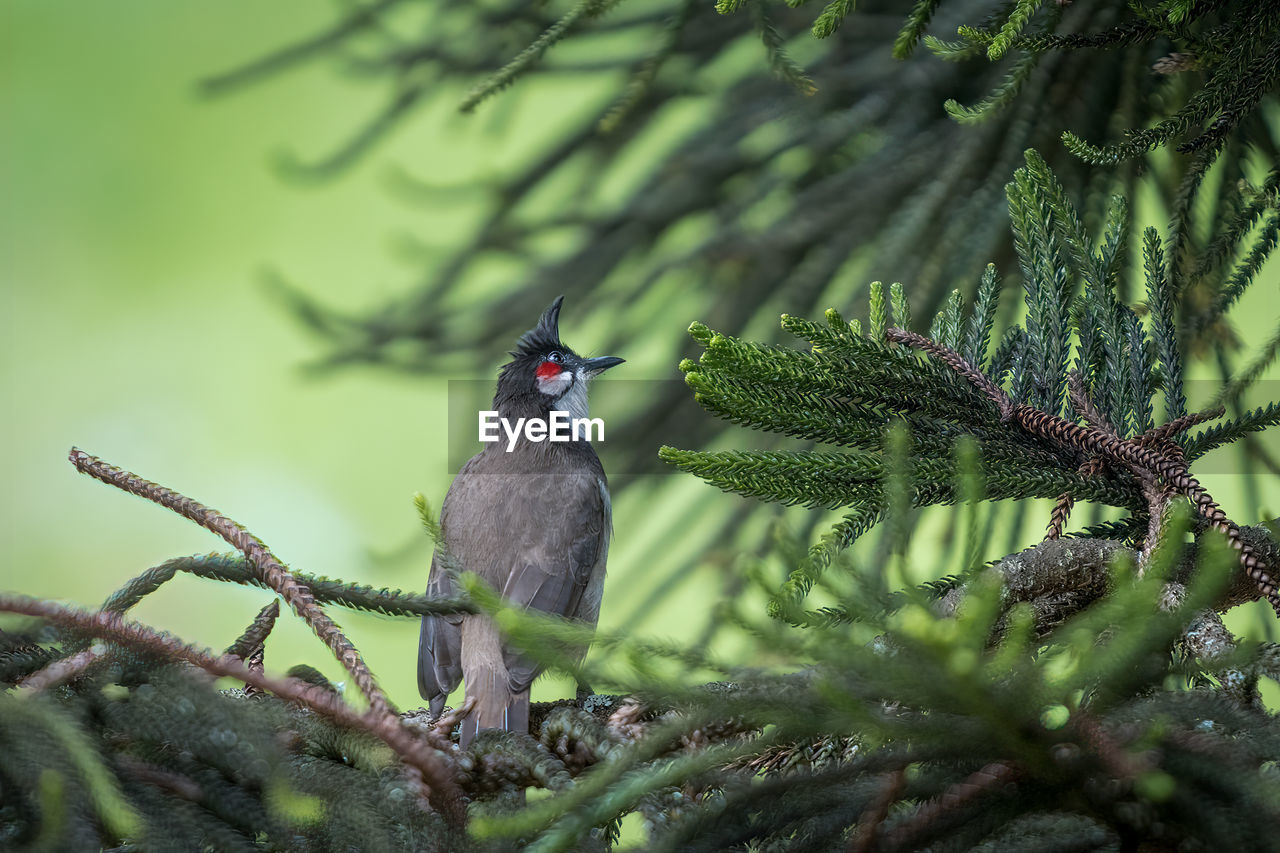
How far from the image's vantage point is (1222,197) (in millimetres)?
1430

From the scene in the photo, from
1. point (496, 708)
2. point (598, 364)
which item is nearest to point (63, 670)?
point (496, 708)

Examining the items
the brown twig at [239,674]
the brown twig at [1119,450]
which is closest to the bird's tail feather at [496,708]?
the brown twig at [239,674]

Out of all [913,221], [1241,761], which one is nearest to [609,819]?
[1241,761]

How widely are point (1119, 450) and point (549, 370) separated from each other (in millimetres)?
1290

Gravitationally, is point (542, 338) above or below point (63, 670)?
above

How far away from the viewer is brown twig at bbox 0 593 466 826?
2.05ft

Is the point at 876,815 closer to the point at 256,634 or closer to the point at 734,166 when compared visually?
the point at 256,634

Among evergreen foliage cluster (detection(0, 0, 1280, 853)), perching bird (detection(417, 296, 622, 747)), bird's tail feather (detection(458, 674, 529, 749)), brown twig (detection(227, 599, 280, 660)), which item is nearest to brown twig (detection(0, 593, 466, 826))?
evergreen foliage cluster (detection(0, 0, 1280, 853))

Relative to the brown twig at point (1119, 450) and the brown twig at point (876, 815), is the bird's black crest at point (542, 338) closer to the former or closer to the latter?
the brown twig at point (1119, 450)

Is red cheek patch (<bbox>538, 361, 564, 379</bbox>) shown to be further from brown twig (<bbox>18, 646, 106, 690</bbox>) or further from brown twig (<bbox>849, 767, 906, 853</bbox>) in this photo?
brown twig (<bbox>849, 767, 906, 853</bbox>)

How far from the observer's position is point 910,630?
0.46 meters

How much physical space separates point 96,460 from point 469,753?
358mm

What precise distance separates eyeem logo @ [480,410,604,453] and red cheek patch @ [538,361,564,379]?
77mm

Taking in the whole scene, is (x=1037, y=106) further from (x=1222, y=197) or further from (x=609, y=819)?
(x=609, y=819)
